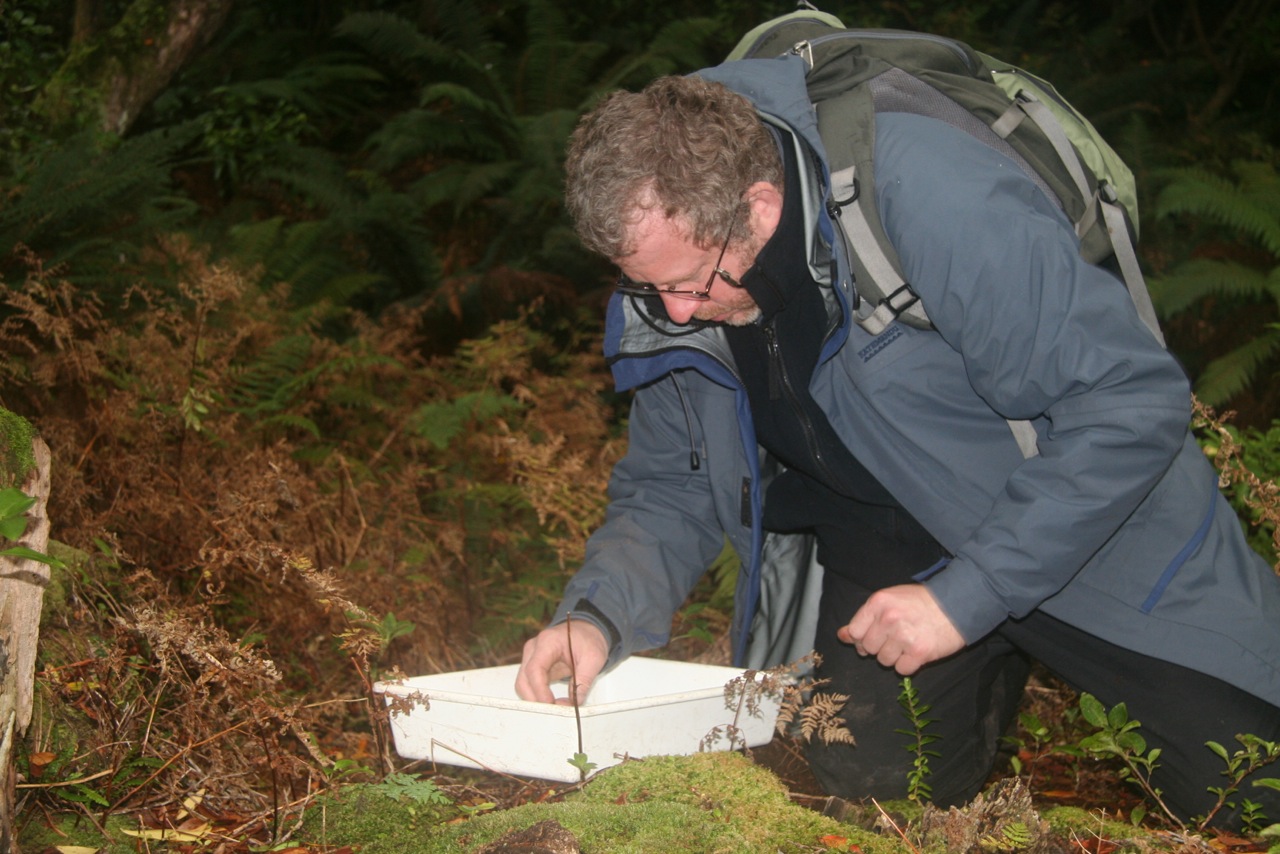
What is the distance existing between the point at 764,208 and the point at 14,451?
1779mm

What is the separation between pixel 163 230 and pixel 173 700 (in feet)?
11.3

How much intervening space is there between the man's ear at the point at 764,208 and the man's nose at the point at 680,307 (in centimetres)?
25

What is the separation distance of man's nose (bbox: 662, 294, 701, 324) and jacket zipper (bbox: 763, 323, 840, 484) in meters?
0.23

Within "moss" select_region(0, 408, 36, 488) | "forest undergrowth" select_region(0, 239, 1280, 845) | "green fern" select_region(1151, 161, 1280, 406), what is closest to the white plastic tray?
"forest undergrowth" select_region(0, 239, 1280, 845)

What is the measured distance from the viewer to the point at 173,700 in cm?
262

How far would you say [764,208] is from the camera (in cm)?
273

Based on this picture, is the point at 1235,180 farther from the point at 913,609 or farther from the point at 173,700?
the point at 173,700

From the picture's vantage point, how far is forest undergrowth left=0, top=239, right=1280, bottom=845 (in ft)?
7.40

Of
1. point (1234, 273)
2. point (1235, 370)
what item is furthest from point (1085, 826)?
point (1234, 273)

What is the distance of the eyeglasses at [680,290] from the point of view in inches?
107

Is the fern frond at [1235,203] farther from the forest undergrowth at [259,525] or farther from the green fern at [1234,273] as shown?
the forest undergrowth at [259,525]

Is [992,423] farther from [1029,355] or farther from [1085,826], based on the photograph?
[1085,826]

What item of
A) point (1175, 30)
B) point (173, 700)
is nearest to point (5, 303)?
point (173, 700)

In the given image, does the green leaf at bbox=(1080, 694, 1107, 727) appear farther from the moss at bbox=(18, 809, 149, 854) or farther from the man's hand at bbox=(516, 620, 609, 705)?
the moss at bbox=(18, 809, 149, 854)
